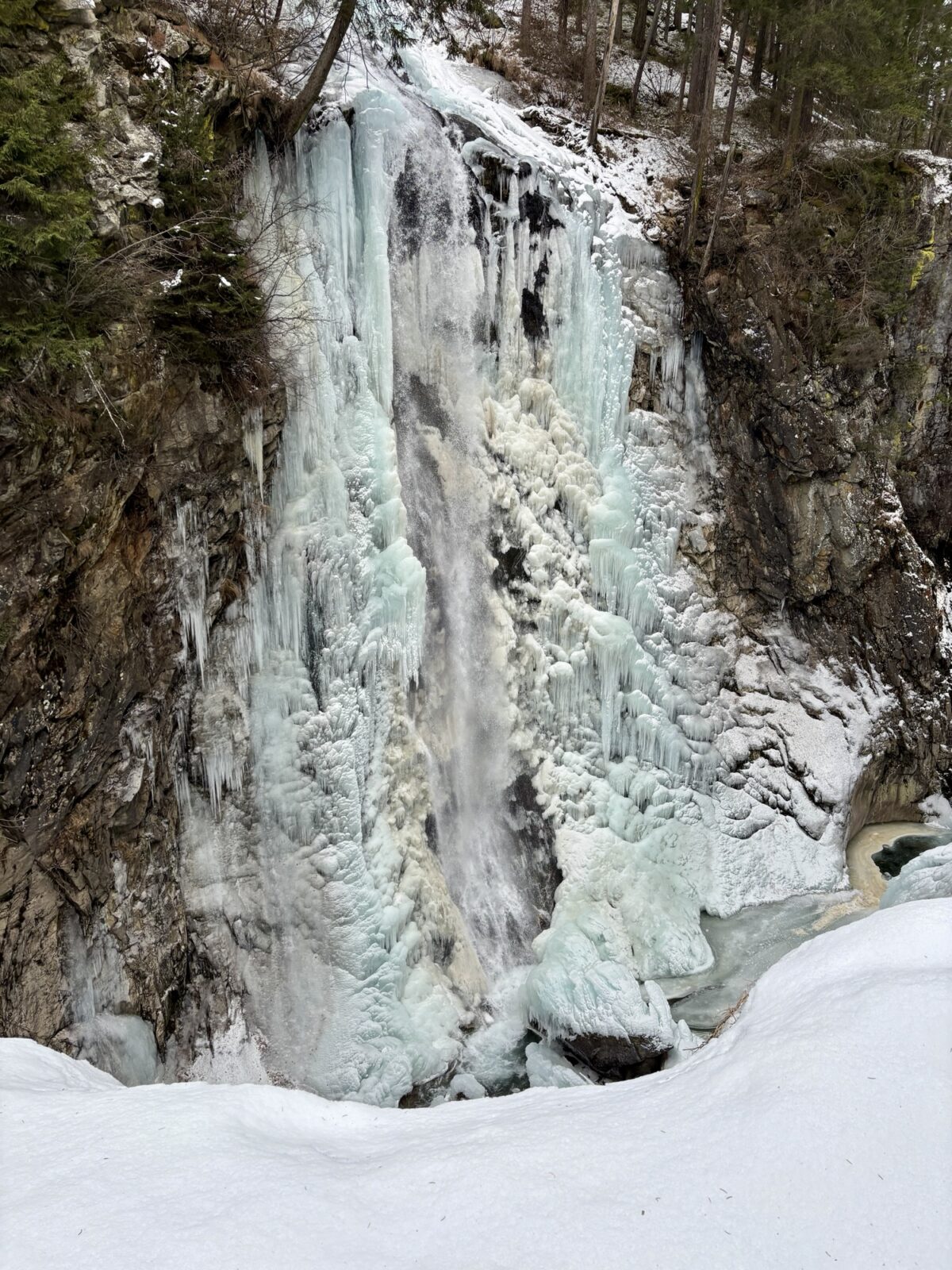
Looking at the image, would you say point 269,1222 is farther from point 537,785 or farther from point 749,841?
point 749,841

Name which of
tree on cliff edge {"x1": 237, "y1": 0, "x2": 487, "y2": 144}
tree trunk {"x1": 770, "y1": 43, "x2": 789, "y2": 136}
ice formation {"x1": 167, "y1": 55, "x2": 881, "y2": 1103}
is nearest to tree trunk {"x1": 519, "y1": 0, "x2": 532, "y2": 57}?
tree on cliff edge {"x1": 237, "y1": 0, "x2": 487, "y2": 144}

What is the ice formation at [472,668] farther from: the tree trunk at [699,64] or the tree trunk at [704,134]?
the tree trunk at [699,64]

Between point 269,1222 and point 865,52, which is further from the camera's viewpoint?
point 865,52

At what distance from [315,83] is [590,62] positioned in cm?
556

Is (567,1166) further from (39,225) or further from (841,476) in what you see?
(841,476)

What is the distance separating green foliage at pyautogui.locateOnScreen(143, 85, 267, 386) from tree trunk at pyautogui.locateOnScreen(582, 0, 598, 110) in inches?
260

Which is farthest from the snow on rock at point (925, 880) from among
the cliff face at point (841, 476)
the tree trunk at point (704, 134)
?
the tree trunk at point (704, 134)

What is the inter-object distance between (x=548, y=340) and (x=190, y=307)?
459cm

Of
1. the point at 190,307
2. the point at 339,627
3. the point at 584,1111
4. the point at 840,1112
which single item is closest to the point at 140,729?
the point at 339,627

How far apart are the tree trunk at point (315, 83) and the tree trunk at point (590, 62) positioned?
4.94m

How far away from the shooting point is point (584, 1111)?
122 inches

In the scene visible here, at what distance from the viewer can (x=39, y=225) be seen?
492 centimetres

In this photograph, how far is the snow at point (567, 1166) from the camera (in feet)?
7.71

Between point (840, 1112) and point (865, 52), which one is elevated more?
point (865, 52)
